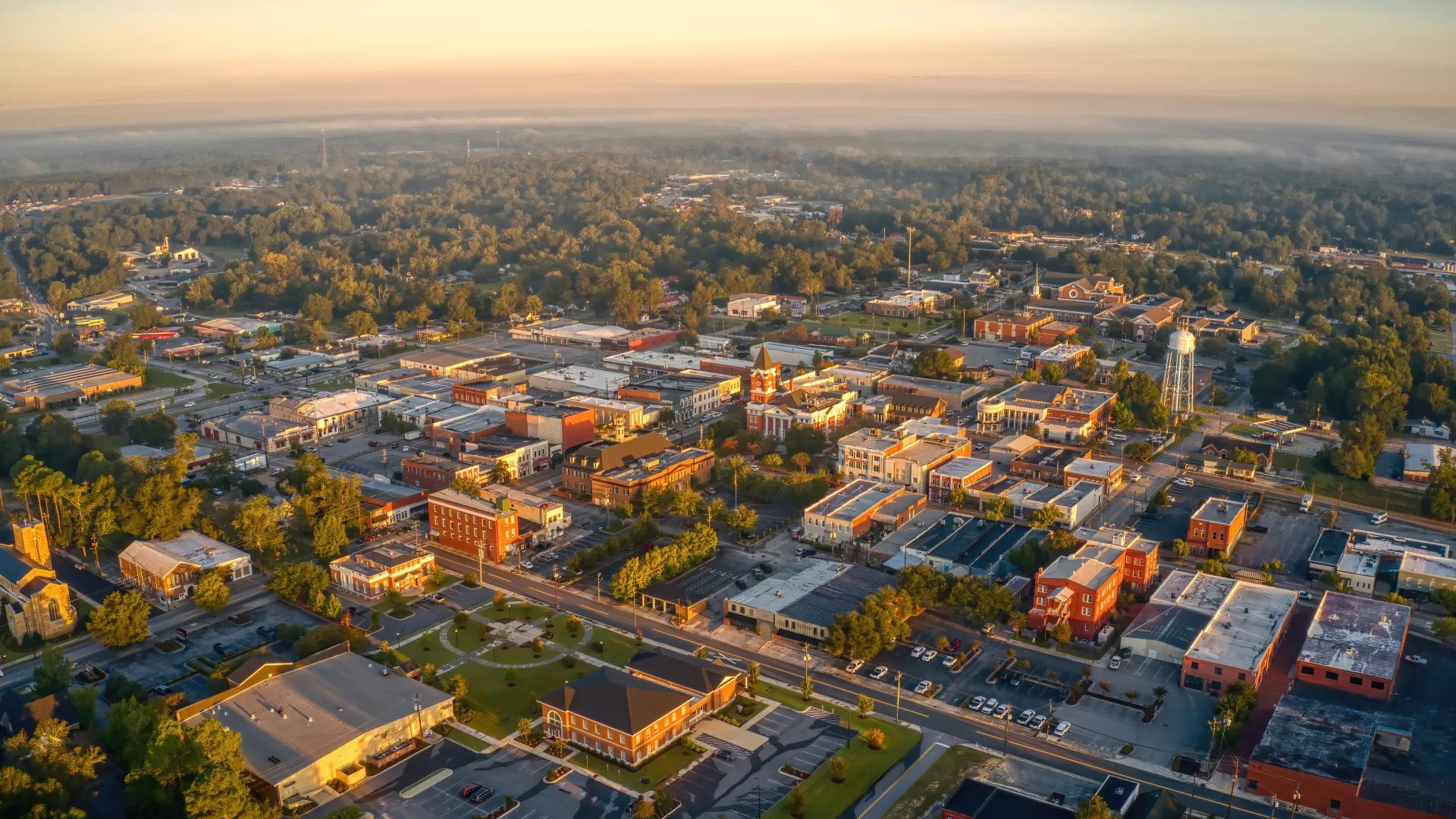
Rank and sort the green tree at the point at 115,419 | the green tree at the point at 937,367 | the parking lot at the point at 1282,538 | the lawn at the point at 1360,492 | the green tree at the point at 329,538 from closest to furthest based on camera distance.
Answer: the green tree at the point at 329,538
the parking lot at the point at 1282,538
the lawn at the point at 1360,492
the green tree at the point at 115,419
the green tree at the point at 937,367

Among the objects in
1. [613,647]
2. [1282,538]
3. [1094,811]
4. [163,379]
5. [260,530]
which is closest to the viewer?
[1094,811]

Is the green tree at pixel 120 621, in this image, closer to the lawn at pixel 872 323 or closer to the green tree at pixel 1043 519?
the green tree at pixel 1043 519

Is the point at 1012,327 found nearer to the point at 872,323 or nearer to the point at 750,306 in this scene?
the point at 872,323

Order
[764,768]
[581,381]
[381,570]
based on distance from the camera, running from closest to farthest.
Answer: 1. [764,768]
2. [381,570]
3. [581,381]

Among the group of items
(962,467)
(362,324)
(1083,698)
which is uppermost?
(362,324)

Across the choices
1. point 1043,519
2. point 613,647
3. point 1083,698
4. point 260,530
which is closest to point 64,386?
point 260,530

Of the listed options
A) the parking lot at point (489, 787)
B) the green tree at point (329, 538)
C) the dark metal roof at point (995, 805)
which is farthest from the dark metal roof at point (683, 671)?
the green tree at point (329, 538)
